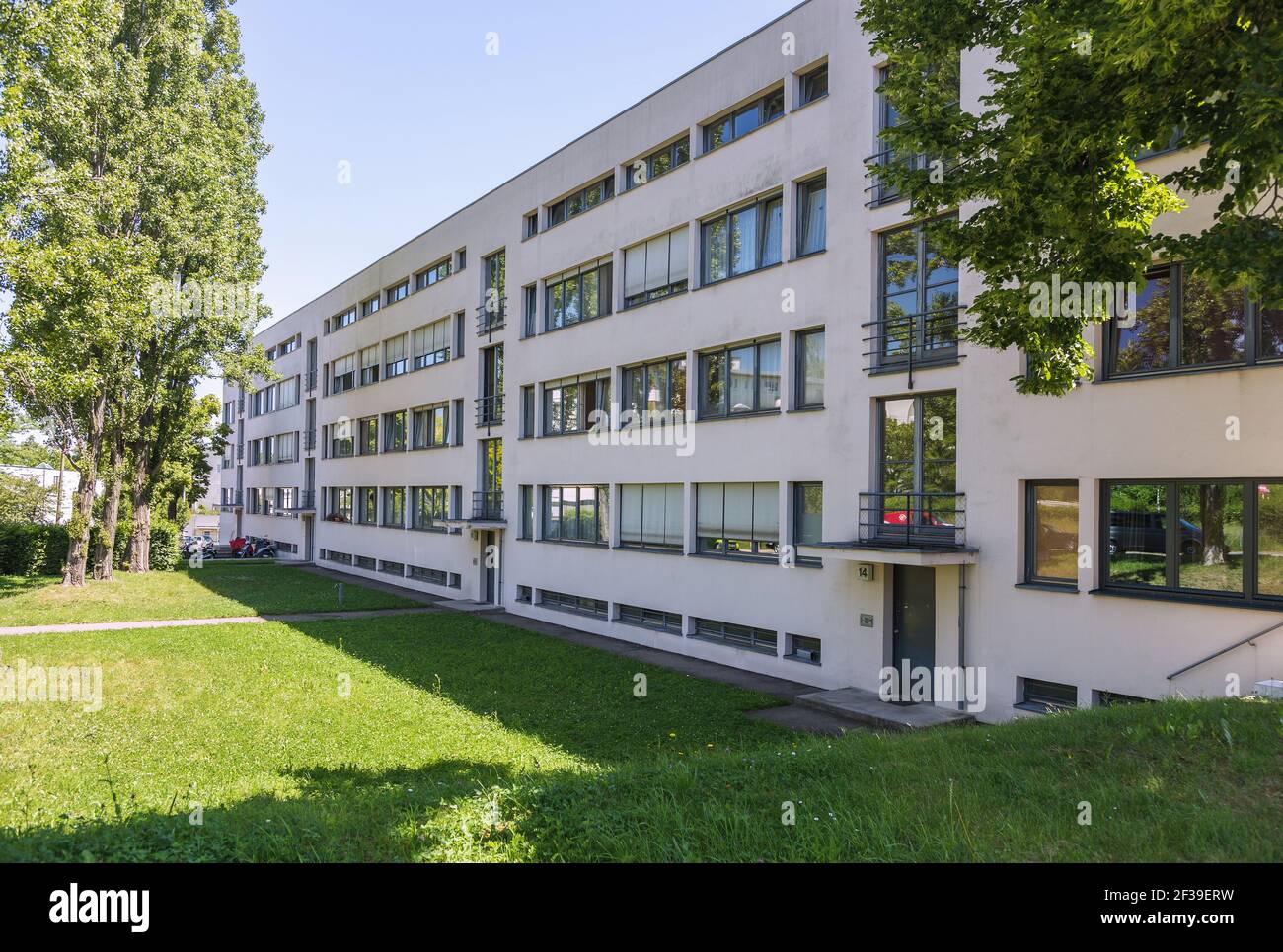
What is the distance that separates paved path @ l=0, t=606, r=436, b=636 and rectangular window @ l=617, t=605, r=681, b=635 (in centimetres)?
741

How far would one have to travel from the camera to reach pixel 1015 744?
7.93m

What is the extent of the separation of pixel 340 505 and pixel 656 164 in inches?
1088

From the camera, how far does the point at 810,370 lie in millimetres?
16719

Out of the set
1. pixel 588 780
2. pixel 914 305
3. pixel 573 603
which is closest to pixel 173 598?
pixel 573 603

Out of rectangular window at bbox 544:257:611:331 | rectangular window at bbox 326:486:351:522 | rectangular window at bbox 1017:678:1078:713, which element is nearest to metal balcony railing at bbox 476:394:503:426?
rectangular window at bbox 544:257:611:331

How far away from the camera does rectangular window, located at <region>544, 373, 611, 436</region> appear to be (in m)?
22.7

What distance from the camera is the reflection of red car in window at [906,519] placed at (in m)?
14.0

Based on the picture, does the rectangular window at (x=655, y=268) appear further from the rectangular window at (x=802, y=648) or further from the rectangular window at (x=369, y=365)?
the rectangular window at (x=369, y=365)

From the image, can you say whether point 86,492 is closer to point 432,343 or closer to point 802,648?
point 432,343

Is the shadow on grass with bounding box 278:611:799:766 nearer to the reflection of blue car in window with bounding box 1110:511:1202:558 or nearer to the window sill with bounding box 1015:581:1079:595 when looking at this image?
the window sill with bounding box 1015:581:1079:595

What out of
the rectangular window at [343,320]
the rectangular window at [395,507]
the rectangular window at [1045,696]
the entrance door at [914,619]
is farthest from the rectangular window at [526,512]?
the rectangular window at [343,320]

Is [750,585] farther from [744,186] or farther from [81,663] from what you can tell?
[81,663]
